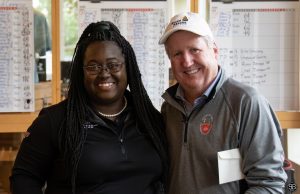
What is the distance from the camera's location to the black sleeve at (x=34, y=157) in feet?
4.98

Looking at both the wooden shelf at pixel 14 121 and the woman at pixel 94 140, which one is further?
the wooden shelf at pixel 14 121

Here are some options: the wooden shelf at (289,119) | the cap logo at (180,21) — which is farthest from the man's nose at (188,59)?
the wooden shelf at (289,119)

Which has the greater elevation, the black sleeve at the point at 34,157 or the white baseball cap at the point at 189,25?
the white baseball cap at the point at 189,25

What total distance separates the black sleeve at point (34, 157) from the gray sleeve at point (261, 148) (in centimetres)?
71

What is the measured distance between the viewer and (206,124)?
151cm

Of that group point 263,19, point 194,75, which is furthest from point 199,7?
point 194,75

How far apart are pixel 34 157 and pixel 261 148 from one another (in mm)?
837

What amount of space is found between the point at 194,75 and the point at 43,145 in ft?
2.07

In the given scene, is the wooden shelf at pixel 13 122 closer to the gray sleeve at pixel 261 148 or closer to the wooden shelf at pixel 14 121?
the wooden shelf at pixel 14 121

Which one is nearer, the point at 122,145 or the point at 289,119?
the point at 122,145

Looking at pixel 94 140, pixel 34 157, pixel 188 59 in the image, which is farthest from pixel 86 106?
pixel 188 59

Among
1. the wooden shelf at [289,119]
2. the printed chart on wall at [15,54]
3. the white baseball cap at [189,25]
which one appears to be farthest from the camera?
the wooden shelf at [289,119]

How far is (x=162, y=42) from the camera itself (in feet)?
5.28

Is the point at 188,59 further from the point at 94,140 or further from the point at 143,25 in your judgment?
the point at 143,25
